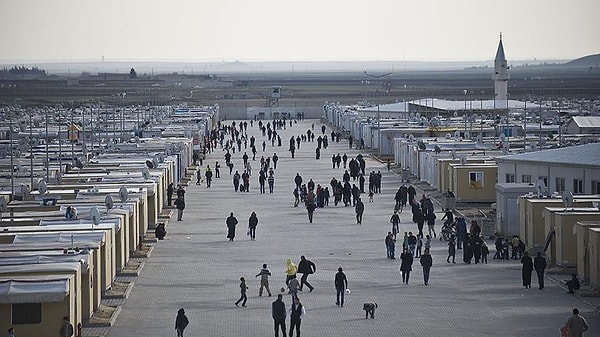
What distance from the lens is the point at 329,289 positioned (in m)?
26.6

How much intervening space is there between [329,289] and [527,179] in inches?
555

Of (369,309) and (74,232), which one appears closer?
(369,309)

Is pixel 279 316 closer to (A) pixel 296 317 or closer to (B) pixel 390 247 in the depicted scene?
(A) pixel 296 317

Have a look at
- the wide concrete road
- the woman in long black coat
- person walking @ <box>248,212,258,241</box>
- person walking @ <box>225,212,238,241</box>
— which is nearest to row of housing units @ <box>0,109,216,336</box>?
the wide concrete road

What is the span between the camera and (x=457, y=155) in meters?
47.3

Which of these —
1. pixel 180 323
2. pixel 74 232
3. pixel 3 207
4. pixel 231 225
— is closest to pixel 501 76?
pixel 231 225

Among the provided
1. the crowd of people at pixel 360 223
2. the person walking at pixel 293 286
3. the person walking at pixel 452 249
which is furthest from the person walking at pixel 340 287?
the person walking at pixel 452 249

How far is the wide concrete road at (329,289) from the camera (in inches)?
901

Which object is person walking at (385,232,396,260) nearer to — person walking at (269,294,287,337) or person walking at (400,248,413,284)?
person walking at (400,248,413,284)

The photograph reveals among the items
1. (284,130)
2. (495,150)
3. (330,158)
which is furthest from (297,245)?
(284,130)

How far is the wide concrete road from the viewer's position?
75.1ft

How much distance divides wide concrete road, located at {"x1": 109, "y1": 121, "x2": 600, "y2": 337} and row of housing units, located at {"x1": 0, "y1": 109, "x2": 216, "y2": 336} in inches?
31.6

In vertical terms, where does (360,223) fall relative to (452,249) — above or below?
below

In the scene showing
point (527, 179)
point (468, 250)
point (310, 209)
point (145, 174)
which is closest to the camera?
point (468, 250)
